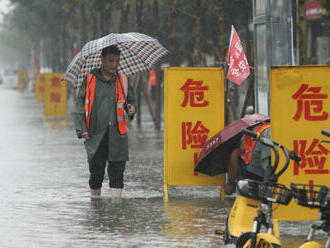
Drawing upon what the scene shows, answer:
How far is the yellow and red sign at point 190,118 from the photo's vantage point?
11328 millimetres

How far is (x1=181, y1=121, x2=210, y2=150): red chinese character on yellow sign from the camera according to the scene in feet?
37.4

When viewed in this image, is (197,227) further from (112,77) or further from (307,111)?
(112,77)

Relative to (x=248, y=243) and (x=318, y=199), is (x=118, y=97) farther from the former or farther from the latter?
(x=318, y=199)

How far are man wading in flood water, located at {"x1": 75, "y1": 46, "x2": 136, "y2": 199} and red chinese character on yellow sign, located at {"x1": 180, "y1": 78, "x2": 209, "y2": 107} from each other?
2.19 ft

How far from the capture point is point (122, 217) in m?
10.0

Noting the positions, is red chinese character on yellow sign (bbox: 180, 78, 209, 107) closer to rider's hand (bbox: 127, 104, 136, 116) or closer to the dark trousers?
rider's hand (bbox: 127, 104, 136, 116)

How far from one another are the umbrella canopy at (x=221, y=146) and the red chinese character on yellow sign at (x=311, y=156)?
1345 mm

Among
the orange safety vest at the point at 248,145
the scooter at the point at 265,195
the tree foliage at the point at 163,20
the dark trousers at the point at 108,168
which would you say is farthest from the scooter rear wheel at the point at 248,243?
the tree foliage at the point at 163,20

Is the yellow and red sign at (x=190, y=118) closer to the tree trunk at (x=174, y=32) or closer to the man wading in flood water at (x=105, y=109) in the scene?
the man wading in flood water at (x=105, y=109)

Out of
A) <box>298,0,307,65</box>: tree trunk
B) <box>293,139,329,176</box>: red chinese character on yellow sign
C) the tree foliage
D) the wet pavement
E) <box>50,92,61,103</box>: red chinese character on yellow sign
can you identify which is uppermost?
the tree foliage

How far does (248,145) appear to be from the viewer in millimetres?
10172

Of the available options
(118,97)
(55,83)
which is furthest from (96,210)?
(55,83)

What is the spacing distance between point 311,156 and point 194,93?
2828 millimetres

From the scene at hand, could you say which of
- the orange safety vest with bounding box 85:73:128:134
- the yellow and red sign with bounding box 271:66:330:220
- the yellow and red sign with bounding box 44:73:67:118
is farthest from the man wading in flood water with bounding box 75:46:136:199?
the yellow and red sign with bounding box 44:73:67:118
